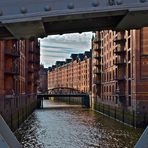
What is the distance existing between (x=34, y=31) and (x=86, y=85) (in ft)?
270

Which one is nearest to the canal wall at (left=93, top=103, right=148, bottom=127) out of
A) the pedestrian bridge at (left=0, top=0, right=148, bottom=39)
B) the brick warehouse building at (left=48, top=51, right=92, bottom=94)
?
the brick warehouse building at (left=48, top=51, right=92, bottom=94)

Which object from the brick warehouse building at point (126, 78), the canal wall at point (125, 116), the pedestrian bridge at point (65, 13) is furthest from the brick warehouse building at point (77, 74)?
the pedestrian bridge at point (65, 13)

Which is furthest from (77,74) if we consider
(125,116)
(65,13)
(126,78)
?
(65,13)

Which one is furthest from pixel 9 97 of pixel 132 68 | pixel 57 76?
pixel 57 76

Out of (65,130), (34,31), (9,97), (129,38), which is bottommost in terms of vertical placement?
(65,130)

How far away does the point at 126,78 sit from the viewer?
4222 cm

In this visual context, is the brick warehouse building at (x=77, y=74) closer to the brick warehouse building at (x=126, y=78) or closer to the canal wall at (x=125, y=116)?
the brick warehouse building at (x=126, y=78)

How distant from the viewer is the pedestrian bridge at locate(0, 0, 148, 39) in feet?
13.4

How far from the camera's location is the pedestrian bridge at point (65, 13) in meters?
4.07

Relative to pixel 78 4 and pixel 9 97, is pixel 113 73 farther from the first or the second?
pixel 78 4

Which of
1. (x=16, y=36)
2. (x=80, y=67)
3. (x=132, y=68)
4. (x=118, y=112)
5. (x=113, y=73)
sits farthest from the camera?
(x=80, y=67)

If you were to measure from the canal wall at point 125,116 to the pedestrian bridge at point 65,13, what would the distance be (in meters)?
30.7

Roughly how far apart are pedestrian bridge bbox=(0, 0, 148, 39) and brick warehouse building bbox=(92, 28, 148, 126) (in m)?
31.1

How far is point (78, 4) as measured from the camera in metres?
4.11
